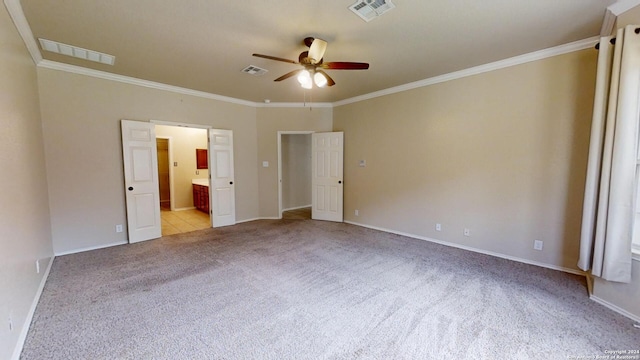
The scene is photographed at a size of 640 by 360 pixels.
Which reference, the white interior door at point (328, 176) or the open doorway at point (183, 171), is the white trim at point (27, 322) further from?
the white interior door at point (328, 176)

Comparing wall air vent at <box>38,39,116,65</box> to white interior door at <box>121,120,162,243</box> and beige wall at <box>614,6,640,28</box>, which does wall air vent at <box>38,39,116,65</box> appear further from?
beige wall at <box>614,6,640,28</box>

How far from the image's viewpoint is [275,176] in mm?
5758

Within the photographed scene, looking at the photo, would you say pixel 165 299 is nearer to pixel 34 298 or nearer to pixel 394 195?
pixel 34 298

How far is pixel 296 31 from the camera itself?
2.61 metres

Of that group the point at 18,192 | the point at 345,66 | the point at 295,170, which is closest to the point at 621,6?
the point at 345,66

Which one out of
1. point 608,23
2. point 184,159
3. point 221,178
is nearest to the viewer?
point 608,23

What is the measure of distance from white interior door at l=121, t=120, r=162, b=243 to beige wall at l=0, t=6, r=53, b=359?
103 cm

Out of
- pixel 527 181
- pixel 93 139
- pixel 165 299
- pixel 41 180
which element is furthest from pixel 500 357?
pixel 93 139

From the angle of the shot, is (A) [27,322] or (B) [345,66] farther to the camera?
(B) [345,66]

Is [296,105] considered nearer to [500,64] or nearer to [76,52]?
[76,52]

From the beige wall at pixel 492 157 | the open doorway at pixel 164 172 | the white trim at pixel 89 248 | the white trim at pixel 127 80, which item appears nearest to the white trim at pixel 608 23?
the beige wall at pixel 492 157

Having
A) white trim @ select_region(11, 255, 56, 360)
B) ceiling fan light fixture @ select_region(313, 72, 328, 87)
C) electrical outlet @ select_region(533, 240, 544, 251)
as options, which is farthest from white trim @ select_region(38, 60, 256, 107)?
electrical outlet @ select_region(533, 240, 544, 251)

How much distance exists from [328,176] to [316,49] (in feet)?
10.9

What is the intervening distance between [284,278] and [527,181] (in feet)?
11.0
